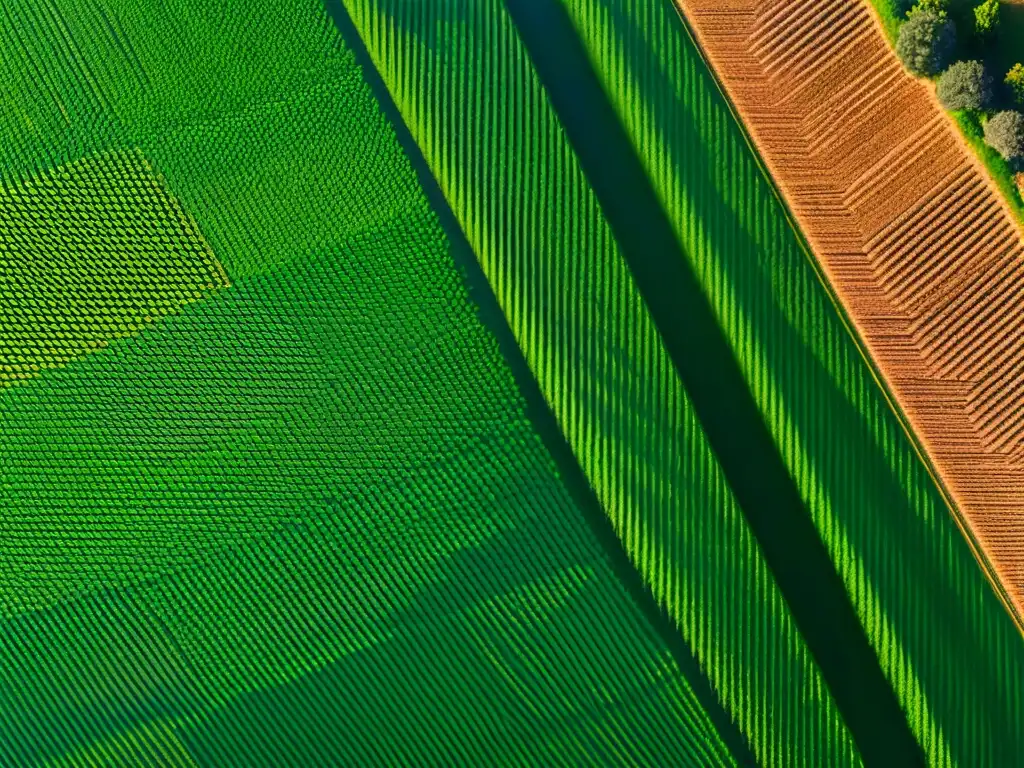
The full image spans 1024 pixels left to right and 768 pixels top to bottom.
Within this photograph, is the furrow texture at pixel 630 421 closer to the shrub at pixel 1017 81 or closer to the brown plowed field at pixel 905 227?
the brown plowed field at pixel 905 227

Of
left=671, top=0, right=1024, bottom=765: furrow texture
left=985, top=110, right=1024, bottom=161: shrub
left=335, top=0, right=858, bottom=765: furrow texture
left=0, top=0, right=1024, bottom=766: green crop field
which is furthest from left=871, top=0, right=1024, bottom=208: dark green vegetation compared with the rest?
left=335, top=0, right=858, bottom=765: furrow texture

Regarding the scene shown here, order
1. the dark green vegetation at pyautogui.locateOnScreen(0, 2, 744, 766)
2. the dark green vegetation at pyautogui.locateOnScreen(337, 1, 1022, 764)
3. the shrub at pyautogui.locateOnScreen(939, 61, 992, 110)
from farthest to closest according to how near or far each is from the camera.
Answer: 1. the dark green vegetation at pyautogui.locateOnScreen(0, 2, 744, 766)
2. the dark green vegetation at pyautogui.locateOnScreen(337, 1, 1022, 764)
3. the shrub at pyautogui.locateOnScreen(939, 61, 992, 110)

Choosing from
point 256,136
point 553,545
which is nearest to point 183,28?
point 256,136

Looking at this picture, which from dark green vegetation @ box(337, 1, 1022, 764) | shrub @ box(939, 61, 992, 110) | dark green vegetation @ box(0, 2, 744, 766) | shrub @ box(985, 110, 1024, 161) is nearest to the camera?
shrub @ box(939, 61, 992, 110)

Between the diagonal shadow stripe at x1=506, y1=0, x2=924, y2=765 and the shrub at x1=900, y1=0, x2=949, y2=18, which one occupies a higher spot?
the shrub at x1=900, y1=0, x2=949, y2=18

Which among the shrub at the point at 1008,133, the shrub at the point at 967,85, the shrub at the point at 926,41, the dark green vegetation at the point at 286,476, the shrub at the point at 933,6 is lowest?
the dark green vegetation at the point at 286,476

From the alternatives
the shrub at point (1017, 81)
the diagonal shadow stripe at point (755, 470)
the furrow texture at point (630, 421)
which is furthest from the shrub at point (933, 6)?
the furrow texture at point (630, 421)

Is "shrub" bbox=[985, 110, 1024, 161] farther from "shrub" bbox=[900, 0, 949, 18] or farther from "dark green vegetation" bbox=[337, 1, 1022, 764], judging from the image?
"dark green vegetation" bbox=[337, 1, 1022, 764]
